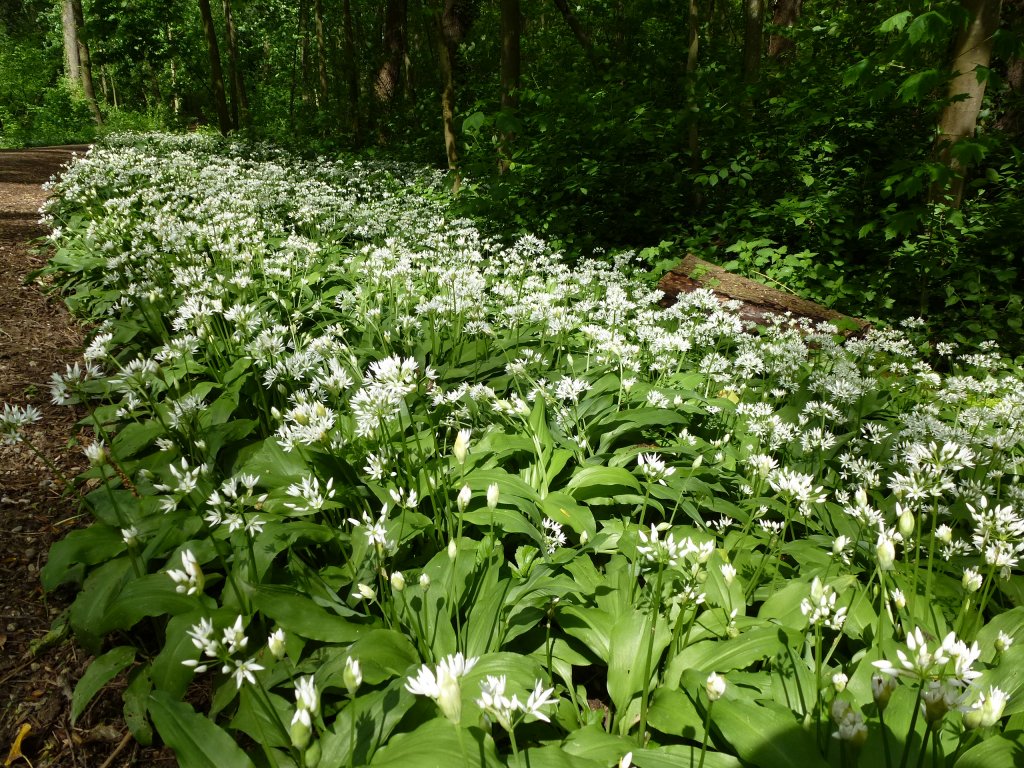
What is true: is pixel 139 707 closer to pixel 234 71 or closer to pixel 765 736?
pixel 765 736

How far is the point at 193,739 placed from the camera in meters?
1.49

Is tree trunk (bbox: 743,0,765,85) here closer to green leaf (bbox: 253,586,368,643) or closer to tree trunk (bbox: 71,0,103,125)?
green leaf (bbox: 253,586,368,643)

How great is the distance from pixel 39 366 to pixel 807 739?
17.2ft

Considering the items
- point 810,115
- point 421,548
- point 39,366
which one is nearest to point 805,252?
point 810,115

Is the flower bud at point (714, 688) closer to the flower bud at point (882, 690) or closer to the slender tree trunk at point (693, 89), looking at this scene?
the flower bud at point (882, 690)

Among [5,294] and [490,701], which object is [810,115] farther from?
[5,294]

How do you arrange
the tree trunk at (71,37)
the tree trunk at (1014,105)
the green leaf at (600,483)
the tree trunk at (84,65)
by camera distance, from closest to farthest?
the green leaf at (600,483) → the tree trunk at (1014,105) → the tree trunk at (71,37) → the tree trunk at (84,65)

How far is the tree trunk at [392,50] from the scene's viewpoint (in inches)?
579

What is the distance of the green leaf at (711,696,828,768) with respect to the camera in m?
1.38

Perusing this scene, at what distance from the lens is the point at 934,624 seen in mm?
1905

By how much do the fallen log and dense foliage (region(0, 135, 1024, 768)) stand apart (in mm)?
1693

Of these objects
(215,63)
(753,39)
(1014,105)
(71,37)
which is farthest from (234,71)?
(1014,105)

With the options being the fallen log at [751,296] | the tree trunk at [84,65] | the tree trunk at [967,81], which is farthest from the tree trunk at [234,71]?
the tree trunk at [967,81]

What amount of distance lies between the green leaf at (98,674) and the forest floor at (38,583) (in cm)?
10
